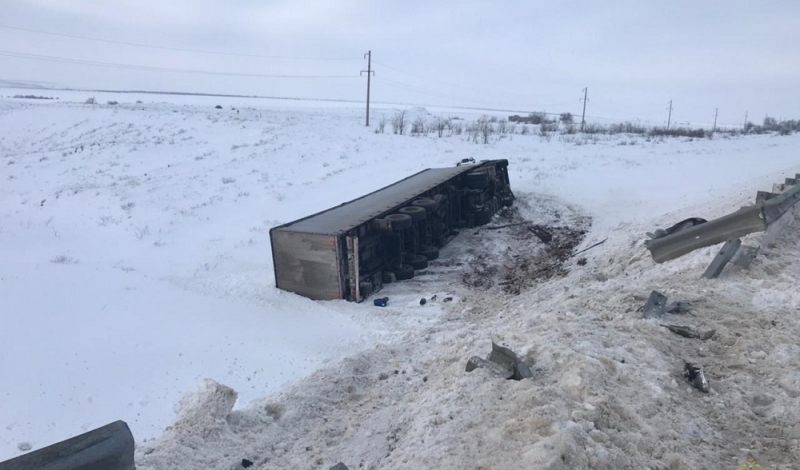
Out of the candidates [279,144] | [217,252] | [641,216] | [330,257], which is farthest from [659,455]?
[279,144]

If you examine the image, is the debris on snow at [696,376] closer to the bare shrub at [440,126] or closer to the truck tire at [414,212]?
the truck tire at [414,212]

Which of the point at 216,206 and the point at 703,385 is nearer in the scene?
the point at 703,385

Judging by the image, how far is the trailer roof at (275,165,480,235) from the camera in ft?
26.1

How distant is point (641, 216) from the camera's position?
39.8 feet

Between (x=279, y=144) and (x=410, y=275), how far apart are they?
1585 cm

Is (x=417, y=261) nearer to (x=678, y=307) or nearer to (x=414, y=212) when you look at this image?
(x=414, y=212)

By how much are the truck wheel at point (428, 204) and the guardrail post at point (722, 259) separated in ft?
15.9

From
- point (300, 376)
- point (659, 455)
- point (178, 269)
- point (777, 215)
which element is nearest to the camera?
point (659, 455)

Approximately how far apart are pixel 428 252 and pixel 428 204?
92 centimetres

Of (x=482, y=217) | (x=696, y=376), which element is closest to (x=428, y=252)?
(x=482, y=217)

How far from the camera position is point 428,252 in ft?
32.0

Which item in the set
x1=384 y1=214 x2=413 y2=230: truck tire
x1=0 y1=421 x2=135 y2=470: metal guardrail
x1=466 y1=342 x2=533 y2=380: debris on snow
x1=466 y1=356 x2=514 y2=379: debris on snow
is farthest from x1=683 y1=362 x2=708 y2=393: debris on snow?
x1=384 y1=214 x2=413 y2=230: truck tire

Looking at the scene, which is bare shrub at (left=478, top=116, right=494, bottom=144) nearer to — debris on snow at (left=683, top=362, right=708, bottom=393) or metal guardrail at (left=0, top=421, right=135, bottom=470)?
debris on snow at (left=683, top=362, right=708, bottom=393)

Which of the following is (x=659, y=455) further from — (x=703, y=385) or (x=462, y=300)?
(x=462, y=300)
